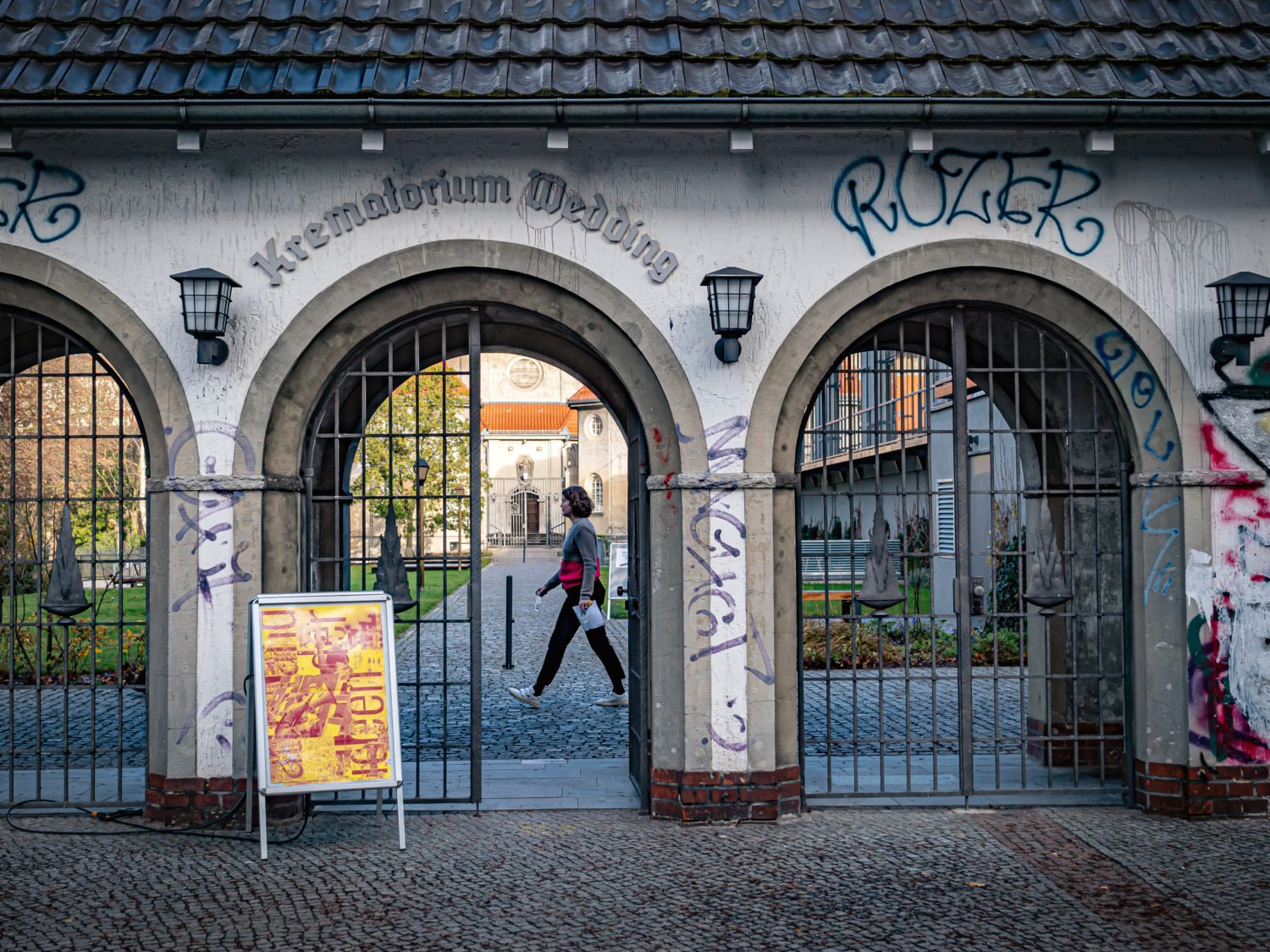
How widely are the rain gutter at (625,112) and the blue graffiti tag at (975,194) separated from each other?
414 millimetres

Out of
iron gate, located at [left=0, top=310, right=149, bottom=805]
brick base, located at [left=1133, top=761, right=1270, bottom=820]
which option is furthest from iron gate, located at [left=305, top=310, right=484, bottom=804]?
brick base, located at [left=1133, top=761, right=1270, bottom=820]

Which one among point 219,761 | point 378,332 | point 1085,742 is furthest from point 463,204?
point 1085,742

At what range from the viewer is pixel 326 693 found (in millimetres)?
6836

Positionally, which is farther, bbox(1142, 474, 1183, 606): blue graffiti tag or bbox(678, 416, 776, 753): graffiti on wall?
bbox(1142, 474, 1183, 606): blue graffiti tag

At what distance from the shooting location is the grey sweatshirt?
34.6ft

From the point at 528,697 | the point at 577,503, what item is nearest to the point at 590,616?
the point at 577,503

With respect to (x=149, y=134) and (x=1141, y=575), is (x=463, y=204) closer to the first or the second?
(x=149, y=134)

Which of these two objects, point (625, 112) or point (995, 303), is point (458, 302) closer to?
point (625, 112)

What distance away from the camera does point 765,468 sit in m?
7.30

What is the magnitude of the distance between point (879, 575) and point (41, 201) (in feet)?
18.4

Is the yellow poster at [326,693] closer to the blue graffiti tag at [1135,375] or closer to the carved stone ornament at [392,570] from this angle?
the carved stone ornament at [392,570]

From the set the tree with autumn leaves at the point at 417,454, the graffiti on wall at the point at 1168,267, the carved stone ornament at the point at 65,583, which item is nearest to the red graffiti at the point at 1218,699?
the graffiti on wall at the point at 1168,267

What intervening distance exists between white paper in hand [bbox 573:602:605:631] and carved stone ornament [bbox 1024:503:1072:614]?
157 inches

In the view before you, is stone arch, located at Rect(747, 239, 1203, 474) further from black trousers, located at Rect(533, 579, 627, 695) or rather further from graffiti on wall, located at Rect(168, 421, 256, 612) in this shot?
black trousers, located at Rect(533, 579, 627, 695)
